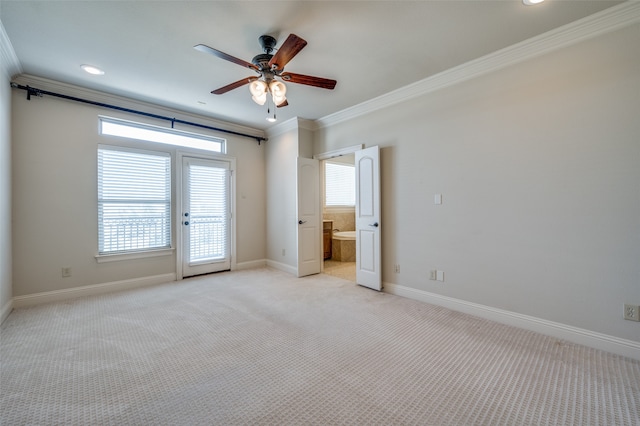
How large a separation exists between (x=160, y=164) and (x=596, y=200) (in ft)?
17.4

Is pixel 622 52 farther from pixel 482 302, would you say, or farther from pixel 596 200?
pixel 482 302

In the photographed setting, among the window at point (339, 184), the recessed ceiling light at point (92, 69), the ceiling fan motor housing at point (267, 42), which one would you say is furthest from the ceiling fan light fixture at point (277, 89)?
the window at point (339, 184)

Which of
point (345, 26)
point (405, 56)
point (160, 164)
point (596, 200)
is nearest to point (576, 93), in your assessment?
point (596, 200)

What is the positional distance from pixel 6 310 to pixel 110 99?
2838 mm

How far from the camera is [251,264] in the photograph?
5266mm

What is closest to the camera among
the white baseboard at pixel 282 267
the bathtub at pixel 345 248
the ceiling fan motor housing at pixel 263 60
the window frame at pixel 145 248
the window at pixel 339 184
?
the ceiling fan motor housing at pixel 263 60

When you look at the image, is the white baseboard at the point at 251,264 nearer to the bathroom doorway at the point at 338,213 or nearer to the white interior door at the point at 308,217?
the white interior door at the point at 308,217

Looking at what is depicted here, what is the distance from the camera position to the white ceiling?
2086 mm

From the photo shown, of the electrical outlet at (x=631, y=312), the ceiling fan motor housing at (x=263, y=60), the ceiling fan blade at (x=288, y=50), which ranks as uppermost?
the ceiling fan motor housing at (x=263, y=60)

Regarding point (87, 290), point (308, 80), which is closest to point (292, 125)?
point (308, 80)

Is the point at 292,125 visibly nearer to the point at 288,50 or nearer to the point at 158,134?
the point at 158,134

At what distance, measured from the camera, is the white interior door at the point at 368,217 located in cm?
375

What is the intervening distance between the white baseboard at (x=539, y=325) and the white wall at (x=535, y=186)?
0.06 m

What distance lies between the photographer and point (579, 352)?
7.17 ft
